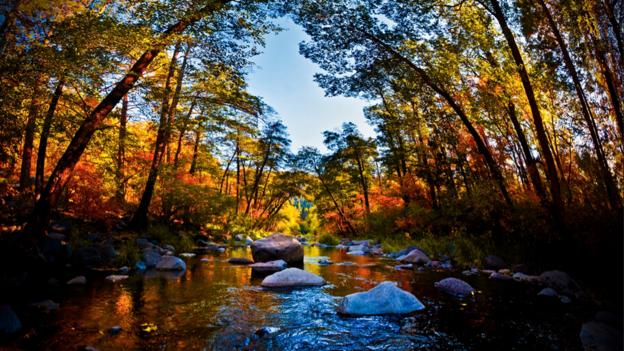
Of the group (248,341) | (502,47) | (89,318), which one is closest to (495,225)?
(502,47)

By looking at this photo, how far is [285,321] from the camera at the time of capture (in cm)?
397

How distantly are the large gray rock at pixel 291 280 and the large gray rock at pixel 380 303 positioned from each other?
6.53 ft

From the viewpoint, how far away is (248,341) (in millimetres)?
3279

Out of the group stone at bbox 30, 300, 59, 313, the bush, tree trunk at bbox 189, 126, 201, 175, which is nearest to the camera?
stone at bbox 30, 300, 59, 313

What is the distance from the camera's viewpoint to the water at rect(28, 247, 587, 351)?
3.21m

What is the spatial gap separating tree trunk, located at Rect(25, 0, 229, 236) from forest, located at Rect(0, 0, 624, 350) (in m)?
0.03

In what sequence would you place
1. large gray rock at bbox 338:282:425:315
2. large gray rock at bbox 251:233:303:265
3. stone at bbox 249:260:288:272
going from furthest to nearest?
large gray rock at bbox 251:233:303:265 → stone at bbox 249:260:288:272 → large gray rock at bbox 338:282:425:315

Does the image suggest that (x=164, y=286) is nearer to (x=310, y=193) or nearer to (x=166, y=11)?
(x=166, y=11)

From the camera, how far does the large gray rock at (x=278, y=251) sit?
10320 millimetres

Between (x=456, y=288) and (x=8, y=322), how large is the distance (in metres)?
→ 6.37

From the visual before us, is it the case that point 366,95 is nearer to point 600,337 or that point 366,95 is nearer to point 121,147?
point 121,147

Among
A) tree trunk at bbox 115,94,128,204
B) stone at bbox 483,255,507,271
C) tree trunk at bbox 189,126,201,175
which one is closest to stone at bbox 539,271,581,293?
stone at bbox 483,255,507,271

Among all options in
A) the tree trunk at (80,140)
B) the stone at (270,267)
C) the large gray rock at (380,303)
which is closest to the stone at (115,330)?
the large gray rock at (380,303)

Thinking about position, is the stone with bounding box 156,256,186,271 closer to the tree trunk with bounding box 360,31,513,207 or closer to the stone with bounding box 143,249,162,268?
the stone with bounding box 143,249,162,268
